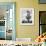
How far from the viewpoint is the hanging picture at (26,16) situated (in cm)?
456

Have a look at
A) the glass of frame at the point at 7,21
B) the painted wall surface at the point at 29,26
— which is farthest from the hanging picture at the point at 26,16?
the glass of frame at the point at 7,21

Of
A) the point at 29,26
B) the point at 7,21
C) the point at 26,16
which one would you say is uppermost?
the point at 26,16

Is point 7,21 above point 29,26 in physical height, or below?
above

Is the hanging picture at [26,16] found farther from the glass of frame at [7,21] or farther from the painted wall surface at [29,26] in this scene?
the glass of frame at [7,21]

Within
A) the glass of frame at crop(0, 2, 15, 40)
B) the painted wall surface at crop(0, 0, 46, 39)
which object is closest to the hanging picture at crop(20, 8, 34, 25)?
the painted wall surface at crop(0, 0, 46, 39)

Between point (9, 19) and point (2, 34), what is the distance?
1.85 feet

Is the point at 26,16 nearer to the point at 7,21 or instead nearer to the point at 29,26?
the point at 29,26

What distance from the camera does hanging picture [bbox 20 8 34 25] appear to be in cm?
456

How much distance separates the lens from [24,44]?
123 centimetres

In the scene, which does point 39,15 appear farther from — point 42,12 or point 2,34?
point 2,34

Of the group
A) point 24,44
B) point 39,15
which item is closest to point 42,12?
point 39,15

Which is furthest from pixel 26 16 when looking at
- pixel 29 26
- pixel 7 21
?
pixel 7 21

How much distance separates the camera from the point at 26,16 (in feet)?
15.1

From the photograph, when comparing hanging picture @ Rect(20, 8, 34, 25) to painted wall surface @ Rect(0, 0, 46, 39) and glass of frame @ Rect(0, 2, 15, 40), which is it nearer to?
painted wall surface @ Rect(0, 0, 46, 39)
